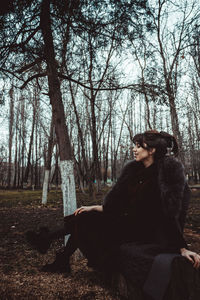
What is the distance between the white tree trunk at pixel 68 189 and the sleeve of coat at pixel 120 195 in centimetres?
104

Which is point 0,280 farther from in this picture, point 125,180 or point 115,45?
point 115,45

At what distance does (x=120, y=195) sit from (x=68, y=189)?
117 centimetres

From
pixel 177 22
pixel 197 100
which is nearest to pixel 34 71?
pixel 177 22

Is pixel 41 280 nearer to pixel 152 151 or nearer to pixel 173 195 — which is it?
pixel 173 195

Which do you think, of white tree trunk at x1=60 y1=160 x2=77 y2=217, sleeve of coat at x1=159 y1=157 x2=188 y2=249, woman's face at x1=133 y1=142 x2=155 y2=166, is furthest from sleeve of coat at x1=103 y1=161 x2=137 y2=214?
white tree trunk at x1=60 y1=160 x2=77 y2=217

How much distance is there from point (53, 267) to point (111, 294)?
0.67 metres

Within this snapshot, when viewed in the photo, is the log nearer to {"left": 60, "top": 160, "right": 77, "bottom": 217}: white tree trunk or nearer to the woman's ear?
the woman's ear

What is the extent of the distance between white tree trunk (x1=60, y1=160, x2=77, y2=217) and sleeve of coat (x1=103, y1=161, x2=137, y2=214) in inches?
40.8

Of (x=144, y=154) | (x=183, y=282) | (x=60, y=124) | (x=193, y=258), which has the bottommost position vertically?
(x=183, y=282)

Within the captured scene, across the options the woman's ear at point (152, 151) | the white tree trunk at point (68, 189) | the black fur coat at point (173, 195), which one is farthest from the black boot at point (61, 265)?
the woman's ear at point (152, 151)

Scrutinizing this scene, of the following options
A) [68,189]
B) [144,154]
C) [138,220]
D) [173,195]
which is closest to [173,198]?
[173,195]

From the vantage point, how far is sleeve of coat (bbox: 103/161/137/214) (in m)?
2.19

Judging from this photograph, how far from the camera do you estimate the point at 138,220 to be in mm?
1955

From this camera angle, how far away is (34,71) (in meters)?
4.67
